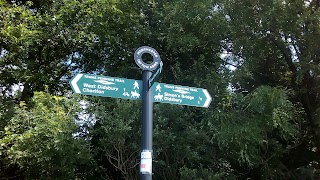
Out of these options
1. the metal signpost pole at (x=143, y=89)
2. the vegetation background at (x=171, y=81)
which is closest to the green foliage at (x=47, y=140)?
the vegetation background at (x=171, y=81)

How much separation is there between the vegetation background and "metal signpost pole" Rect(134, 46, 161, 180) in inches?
161

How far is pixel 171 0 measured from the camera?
37.3 ft

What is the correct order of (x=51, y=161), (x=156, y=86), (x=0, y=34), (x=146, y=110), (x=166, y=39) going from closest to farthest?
(x=146, y=110)
(x=156, y=86)
(x=51, y=161)
(x=0, y=34)
(x=166, y=39)

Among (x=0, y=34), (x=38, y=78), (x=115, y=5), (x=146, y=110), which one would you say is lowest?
(x=146, y=110)

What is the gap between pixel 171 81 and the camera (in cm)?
1102

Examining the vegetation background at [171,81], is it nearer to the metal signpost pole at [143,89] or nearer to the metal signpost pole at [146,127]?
the metal signpost pole at [143,89]

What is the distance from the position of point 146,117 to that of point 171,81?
6556mm

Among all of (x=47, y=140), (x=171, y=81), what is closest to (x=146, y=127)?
(x=47, y=140)

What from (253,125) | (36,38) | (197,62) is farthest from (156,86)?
(36,38)

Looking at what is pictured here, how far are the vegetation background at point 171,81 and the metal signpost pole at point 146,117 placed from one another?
13.4 ft

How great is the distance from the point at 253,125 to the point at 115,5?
540cm

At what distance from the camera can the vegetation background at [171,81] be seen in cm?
880

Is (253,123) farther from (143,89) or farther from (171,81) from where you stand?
(143,89)

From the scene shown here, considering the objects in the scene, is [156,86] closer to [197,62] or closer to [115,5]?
[197,62]
